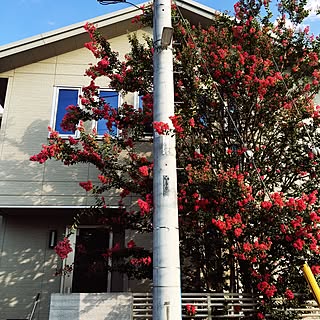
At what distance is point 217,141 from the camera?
6094 millimetres

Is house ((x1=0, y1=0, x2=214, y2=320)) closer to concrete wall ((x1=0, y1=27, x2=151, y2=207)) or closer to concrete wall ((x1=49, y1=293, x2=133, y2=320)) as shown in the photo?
concrete wall ((x1=0, y1=27, x2=151, y2=207))

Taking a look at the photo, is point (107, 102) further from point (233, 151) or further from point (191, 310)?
point (191, 310)

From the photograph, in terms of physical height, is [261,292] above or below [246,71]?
below

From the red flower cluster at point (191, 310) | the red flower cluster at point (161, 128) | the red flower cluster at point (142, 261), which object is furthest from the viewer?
the red flower cluster at point (142, 261)

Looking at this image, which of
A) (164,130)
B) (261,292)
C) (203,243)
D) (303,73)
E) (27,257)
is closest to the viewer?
(164,130)

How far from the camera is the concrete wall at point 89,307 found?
14.3 ft

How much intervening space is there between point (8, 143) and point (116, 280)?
12.9ft

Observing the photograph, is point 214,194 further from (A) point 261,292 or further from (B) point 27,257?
(B) point 27,257

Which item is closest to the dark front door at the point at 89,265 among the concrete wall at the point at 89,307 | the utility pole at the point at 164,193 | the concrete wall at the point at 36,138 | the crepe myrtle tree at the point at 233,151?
the concrete wall at the point at 36,138

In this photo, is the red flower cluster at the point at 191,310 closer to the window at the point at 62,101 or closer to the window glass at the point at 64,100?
the window at the point at 62,101

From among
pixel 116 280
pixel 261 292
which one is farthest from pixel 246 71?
pixel 116 280

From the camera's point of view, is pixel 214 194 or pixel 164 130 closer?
pixel 164 130

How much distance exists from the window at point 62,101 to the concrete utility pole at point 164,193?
15.8 feet

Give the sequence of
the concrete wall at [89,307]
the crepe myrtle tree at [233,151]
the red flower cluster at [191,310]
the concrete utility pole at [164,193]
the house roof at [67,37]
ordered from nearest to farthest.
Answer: the concrete utility pole at [164,193] → the concrete wall at [89,307] → the red flower cluster at [191,310] → the crepe myrtle tree at [233,151] → the house roof at [67,37]
